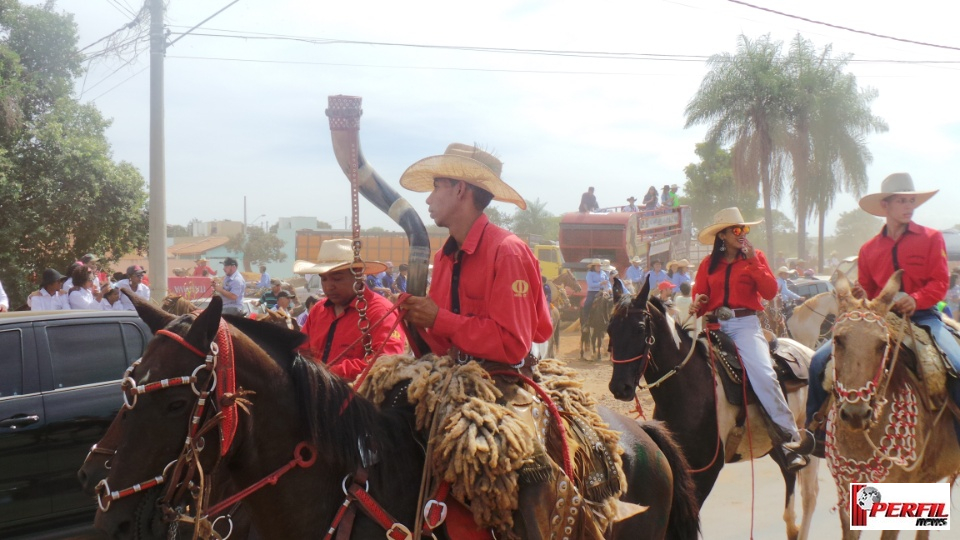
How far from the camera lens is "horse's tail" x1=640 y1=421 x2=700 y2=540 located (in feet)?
12.8

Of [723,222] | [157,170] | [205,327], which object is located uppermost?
[157,170]

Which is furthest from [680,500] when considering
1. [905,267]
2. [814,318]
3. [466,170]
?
[814,318]

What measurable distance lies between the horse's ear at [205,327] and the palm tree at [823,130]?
34.2 meters

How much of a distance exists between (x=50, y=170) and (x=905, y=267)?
648 inches

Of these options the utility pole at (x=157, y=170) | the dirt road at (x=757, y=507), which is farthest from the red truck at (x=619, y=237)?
the dirt road at (x=757, y=507)

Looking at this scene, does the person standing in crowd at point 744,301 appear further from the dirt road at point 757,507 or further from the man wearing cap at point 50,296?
the man wearing cap at point 50,296

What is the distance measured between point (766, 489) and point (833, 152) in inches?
1206

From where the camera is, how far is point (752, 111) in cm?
3284

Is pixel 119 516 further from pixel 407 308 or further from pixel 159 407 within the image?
pixel 407 308

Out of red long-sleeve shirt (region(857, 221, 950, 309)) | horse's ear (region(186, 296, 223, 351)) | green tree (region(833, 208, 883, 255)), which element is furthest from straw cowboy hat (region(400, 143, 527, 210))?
green tree (region(833, 208, 883, 255))

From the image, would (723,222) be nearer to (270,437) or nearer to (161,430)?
(270,437)

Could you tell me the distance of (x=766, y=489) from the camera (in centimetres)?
803

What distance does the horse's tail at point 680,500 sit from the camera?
3.90m

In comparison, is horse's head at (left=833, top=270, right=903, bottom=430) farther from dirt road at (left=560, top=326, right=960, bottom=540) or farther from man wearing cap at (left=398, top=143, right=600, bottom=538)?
man wearing cap at (left=398, top=143, right=600, bottom=538)
